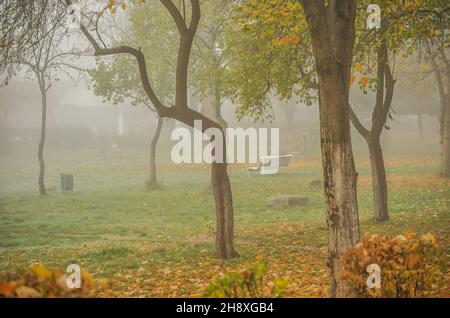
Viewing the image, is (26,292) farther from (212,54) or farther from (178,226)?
(212,54)

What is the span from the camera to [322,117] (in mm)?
7566

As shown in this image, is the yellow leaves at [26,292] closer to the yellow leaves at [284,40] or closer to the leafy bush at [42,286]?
the leafy bush at [42,286]

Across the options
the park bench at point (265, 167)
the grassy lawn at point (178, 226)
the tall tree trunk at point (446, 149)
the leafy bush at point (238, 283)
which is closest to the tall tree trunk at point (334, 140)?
the grassy lawn at point (178, 226)

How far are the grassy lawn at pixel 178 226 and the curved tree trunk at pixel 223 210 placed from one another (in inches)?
13.5

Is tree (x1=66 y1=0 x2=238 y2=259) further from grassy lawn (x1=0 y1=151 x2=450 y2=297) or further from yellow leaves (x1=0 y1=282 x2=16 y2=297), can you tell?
yellow leaves (x1=0 y1=282 x2=16 y2=297)

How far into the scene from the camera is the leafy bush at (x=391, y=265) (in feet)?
17.5

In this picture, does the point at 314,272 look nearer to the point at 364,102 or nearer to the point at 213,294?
the point at 213,294

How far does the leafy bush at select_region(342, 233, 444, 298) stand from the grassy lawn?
99.1 inches

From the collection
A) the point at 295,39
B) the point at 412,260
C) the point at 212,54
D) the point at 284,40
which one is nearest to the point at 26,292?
the point at 412,260

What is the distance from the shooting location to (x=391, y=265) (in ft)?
17.6

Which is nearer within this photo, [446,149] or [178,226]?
[178,226]

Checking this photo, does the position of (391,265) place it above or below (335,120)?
below

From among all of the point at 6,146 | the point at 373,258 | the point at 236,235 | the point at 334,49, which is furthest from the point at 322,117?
the point at 6,146

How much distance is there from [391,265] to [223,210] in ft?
20.0
